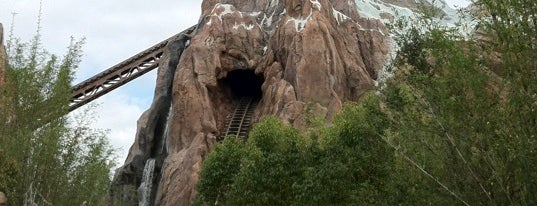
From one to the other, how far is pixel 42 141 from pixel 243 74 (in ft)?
59.2

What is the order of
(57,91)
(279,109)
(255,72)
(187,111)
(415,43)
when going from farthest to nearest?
(255,72)
(187,111)
(279,109)
(57,91)
(415,43)

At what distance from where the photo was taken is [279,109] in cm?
2766

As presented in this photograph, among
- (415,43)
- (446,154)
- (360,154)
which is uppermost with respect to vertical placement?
(415,43)

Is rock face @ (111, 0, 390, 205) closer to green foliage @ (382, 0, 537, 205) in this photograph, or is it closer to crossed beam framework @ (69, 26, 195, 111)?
crossed beam framework @ (69, 26, 195, 111)

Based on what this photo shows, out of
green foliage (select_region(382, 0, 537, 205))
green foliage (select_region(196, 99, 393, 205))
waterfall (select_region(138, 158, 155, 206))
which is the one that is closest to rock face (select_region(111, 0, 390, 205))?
waterfall (select_region(138, 158, 155, 206))

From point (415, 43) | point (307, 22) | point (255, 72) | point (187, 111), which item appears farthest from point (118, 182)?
point (415, 43)

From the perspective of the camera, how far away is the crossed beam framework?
35250mm

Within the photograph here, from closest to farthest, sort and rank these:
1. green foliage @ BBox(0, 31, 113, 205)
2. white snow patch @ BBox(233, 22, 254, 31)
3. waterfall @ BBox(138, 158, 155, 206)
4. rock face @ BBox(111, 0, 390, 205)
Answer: green foliage @ BBox(0, 31, 113, 205) < rock face @ BBox(111, 0, 390, 205) < waterfall @ BBox(138, 158, 155, 206) < white snow patch @ BBox(233, 22, 254, 31)

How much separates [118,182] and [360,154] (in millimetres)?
16762

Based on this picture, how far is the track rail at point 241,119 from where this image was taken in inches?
1180

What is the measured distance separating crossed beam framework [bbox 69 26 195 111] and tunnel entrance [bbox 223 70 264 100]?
434 centimetres

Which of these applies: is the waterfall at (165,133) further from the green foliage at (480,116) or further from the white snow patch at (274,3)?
the green foliage at (480,116)

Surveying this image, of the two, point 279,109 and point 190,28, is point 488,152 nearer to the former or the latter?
point 279,109

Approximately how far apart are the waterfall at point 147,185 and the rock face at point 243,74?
0.63ft
